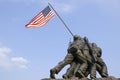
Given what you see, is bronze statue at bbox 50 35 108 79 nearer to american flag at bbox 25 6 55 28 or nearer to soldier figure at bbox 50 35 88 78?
soldier figure at bbox 50 35 88 78

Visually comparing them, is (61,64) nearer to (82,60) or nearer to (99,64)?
(82,60)

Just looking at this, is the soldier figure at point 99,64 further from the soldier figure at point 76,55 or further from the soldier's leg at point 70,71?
the soldier's leg at point 70,71

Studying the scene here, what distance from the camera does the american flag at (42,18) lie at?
31325 mm

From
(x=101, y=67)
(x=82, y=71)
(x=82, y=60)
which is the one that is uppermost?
(x=82, y=60)

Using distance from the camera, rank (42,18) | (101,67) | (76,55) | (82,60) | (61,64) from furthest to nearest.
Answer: (42,18) < (101,67) < (76,55) < (82,60) < (61,64)

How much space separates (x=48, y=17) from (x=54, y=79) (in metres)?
4.99

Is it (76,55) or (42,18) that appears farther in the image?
(42,18)

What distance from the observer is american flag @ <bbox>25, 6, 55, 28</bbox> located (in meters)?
31.3

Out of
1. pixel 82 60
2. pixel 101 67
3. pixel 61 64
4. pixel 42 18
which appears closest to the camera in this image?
pixel 61 64

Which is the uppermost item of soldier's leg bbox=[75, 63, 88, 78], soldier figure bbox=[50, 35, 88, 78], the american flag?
the american flag

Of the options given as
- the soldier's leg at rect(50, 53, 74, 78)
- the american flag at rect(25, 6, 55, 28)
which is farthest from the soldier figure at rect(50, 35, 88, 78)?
the american flag at rect(25, 6, 55, 28)

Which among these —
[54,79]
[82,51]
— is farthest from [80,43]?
[54,79]

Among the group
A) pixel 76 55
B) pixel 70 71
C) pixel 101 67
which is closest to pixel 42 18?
pixel 76 55

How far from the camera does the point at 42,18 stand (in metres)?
31.8
